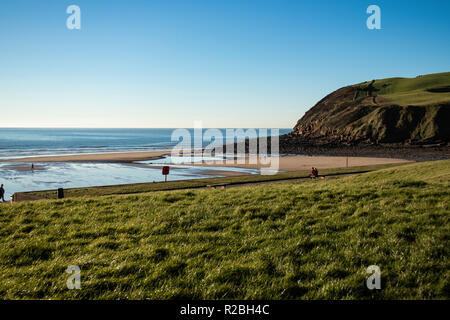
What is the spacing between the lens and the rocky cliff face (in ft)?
292

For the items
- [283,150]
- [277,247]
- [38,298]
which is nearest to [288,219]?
[277,247]

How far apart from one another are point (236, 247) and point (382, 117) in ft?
349

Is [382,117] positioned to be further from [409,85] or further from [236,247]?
[236,247]

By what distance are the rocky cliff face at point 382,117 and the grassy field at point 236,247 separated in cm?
9127

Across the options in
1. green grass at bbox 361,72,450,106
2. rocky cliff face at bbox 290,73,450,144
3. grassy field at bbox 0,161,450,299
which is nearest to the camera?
grassy field at bbox 0,161,450,299

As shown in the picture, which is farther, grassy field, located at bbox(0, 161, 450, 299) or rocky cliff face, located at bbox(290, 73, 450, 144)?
rocky cliff face, located at bbox(290, 73, 450, 144)

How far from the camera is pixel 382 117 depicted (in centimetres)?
9844

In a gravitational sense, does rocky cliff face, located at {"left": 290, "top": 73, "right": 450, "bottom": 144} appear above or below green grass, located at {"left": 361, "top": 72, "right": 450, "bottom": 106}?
below

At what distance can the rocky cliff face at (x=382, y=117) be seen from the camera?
88875 millimetres

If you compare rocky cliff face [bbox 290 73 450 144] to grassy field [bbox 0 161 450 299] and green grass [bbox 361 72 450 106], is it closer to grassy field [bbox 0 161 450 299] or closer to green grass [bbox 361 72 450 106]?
green grass [bbox 361 72 450 106]

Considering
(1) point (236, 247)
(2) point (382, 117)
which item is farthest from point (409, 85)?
(1) point (236, 247)

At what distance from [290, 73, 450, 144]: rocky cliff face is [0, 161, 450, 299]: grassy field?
91.3 meters

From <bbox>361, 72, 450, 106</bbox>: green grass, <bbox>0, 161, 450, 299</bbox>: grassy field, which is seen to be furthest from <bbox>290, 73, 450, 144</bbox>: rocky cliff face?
<bbox>0, 161, 450, 299</bbox>: grassy field

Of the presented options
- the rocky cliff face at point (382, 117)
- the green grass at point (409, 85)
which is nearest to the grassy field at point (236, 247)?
the rocky cliff face at point (382, 117)
